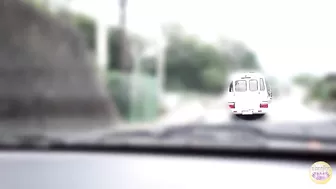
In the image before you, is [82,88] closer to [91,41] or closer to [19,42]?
[91,41]

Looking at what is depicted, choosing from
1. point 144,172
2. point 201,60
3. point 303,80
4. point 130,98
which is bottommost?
point 144,172

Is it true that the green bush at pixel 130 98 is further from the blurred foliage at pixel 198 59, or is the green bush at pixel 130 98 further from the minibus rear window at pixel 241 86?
the minibus rear window at pixel 241 86

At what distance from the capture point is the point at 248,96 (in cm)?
58

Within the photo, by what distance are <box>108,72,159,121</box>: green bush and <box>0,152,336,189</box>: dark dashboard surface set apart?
10.5 feet

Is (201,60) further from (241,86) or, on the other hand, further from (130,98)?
(130,98)

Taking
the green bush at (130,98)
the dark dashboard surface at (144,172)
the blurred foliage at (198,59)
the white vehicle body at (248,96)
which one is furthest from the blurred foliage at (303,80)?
the green bush at (130,98)

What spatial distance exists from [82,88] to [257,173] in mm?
3215

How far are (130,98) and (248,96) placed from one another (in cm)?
758

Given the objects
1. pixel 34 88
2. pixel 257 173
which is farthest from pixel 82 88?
pixel 257 173

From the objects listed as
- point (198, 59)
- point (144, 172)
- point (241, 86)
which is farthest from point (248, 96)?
point (144, 172)

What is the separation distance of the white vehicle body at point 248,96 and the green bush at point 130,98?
5.88m

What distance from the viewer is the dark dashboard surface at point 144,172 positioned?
2693mm

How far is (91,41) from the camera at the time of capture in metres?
5.20

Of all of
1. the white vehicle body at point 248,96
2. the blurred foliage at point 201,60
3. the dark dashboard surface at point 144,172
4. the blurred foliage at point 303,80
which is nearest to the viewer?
the white vehicle body at point 248,96
